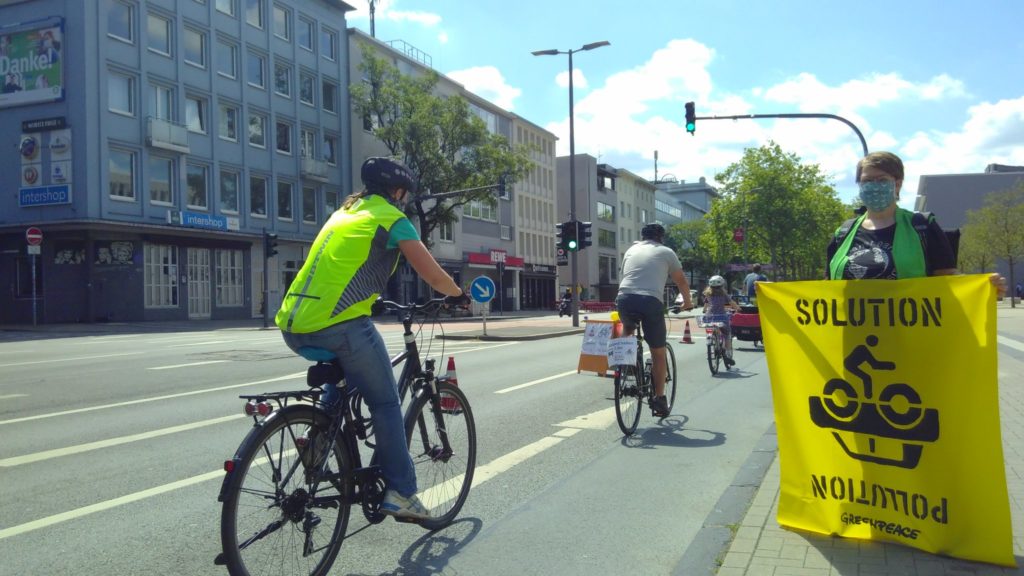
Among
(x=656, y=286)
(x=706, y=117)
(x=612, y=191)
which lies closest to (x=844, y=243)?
(x=656, y=286)

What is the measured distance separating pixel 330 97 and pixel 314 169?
16.9 feet

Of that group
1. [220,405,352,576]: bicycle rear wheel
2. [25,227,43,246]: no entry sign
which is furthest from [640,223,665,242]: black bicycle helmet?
[25,227,43,246]: no entry sign

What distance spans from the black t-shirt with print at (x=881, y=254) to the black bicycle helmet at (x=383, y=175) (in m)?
2.23

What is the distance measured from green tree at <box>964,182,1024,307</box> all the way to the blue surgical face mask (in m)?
47.2

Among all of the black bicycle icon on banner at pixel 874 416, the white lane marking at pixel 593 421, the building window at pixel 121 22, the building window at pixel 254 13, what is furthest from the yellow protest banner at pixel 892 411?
the building window at pixel 254 13

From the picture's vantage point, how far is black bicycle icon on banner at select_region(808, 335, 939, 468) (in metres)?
3.65

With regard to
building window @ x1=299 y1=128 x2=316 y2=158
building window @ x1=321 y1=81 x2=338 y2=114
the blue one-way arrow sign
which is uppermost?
building window @ x1=321 y1=81 x2=338 y2=114

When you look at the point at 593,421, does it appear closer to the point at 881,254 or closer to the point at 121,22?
the point at 881,254

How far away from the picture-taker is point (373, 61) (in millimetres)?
44156

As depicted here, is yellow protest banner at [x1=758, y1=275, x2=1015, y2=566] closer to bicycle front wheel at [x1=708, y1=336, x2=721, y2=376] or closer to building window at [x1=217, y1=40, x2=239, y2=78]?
bicycle front wheel at [x1=708, y1=336, x2=721, y2=376]

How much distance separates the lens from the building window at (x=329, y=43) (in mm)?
45406

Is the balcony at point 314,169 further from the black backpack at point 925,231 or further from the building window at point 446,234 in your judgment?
the black backpack at point 925,231

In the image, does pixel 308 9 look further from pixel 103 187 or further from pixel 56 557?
pixel 56 557

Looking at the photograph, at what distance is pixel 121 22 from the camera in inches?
1309
